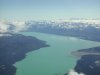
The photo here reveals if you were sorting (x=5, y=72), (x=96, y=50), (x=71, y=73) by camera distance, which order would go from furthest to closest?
1. (x=96, y=50)
2. (x=5, y=72)
3. (x=71, y=73)

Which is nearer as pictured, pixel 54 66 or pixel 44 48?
pixel 54 66

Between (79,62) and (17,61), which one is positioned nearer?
(79,62)

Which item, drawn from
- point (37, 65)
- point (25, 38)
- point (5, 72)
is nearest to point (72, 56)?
point (37, 65)

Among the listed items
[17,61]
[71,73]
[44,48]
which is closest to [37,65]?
[17,61]

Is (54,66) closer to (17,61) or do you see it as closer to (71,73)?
(71,73)

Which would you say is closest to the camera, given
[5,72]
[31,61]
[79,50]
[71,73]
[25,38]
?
[71,73]

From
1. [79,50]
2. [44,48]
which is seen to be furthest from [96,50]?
[44,48]

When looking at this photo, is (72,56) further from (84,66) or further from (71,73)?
(71,73)

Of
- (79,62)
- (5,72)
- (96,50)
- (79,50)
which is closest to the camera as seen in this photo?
(5,72)

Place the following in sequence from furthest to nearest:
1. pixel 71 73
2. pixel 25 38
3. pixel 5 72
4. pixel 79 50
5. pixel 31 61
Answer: pixel 25 38, pixel 79 50, pixel 31 61, pixel 5 72, pixel 71 73
